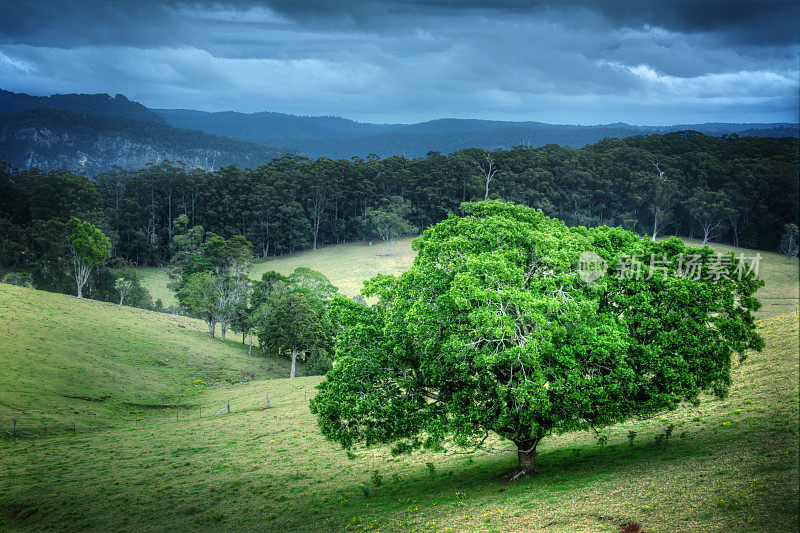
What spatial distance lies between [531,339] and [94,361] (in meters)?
44.6

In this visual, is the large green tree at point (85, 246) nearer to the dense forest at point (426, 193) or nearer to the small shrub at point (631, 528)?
the dense forest at point (426, 193)

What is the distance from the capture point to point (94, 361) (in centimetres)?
4559

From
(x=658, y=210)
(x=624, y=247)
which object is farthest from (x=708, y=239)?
(x=624, y=247)

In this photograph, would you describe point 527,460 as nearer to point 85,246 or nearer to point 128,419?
point 128,419

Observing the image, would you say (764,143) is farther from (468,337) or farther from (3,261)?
(3,261)

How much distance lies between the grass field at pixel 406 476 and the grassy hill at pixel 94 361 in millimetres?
1594

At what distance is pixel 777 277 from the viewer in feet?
249

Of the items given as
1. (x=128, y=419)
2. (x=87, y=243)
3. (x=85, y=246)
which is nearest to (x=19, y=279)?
(x=85, y=246)

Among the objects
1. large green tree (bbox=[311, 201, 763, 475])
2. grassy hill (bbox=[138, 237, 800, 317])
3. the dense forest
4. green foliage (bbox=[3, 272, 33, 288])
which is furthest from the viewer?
the dense forest

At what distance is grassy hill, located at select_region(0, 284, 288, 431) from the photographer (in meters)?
36.9

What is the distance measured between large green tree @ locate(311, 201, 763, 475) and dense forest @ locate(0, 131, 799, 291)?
88.1 m

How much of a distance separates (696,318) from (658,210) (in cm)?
9631

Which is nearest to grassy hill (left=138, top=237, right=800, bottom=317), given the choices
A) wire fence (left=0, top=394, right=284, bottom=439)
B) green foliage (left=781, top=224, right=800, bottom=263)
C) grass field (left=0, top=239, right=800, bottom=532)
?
green foliage (left=781, top=224, right=800, bottom=263)

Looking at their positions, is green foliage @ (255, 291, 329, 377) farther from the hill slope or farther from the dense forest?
the dense forest
